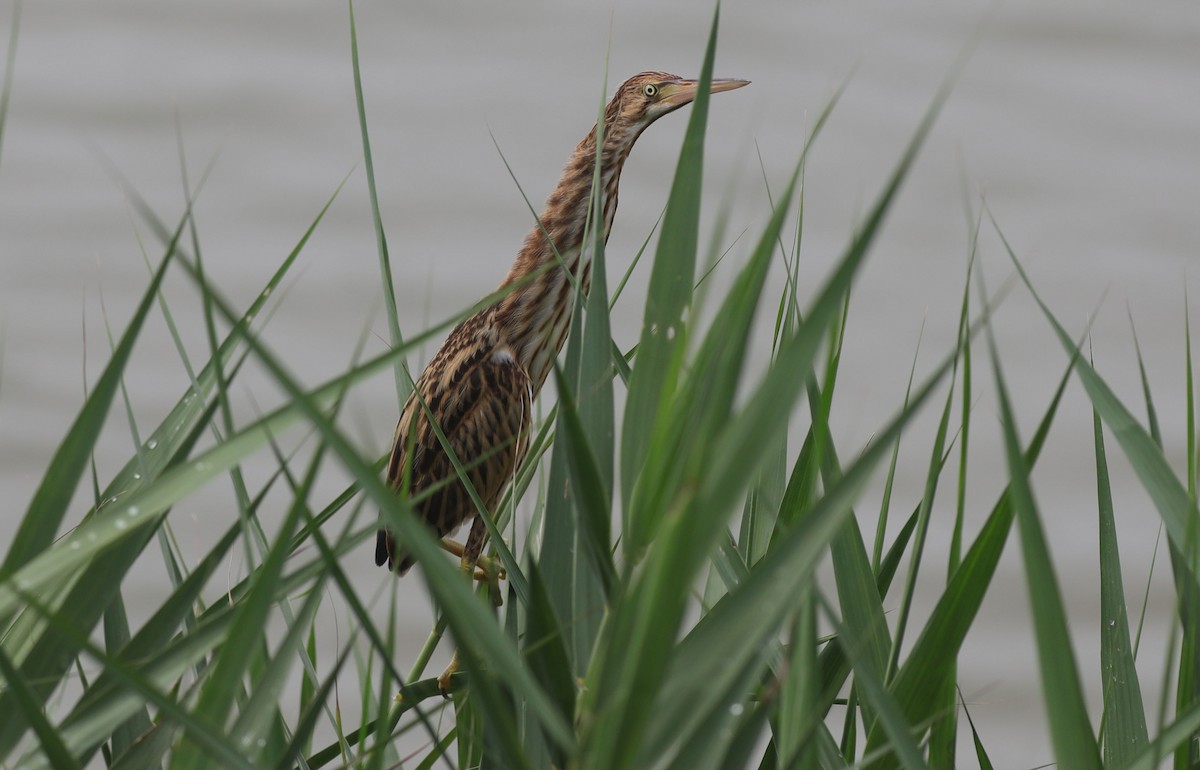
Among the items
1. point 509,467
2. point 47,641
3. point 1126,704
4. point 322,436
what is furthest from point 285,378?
point 509,467

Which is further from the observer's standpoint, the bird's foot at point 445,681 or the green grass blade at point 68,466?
the bird's foot at point 445,681

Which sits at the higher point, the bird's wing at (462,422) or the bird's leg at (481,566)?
the bird's wing at (462,422)

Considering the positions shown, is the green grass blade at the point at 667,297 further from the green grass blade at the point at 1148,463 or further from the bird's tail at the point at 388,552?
the bird's tail at the point at 388,552

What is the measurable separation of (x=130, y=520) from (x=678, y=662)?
1.02 feet

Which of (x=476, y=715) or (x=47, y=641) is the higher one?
(x=47, y=641)

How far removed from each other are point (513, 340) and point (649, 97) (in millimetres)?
423

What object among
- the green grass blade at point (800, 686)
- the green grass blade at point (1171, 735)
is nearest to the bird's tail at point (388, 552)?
the green grass blade at point (800, 686)

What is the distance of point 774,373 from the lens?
61 centimetres

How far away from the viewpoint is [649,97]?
6.63ft

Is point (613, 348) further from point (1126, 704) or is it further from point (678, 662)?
point (1126, 704)

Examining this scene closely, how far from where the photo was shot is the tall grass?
2.03 ft

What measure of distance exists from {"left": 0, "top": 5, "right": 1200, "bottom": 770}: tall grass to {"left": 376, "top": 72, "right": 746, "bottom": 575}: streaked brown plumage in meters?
0.92

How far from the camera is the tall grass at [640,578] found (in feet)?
2.03

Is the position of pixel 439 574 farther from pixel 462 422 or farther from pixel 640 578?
pixel 462 422
